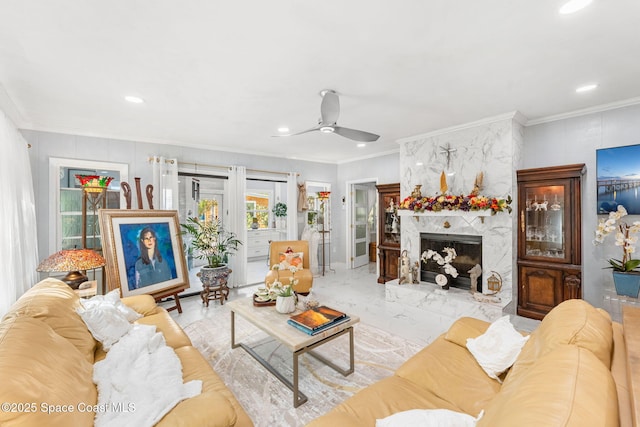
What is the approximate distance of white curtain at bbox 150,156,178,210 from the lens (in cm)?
440

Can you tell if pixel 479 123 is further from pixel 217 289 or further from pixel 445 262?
pixel 217 289

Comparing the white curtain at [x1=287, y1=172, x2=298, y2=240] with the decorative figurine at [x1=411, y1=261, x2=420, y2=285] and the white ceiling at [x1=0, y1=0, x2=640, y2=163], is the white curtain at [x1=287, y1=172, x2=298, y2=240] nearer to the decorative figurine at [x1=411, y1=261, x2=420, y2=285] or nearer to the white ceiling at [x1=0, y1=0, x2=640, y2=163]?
the white ceiling at [x1=0, y1=0, x2=640, y2=163]

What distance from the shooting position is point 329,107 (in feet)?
8.84

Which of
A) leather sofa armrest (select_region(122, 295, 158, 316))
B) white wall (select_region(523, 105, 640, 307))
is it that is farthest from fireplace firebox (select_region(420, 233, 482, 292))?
leather sofa armrest (select_region(122, 295, 158, 316))

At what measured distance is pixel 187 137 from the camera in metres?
4.41

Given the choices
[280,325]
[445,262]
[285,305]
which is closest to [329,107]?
[285,305]

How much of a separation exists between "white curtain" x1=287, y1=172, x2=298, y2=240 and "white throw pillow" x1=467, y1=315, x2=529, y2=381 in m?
4.40

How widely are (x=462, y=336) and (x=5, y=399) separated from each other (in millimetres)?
2340

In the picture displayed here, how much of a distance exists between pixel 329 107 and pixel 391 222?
329cm

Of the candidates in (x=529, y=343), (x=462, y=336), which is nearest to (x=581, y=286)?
(x=462, y=336)

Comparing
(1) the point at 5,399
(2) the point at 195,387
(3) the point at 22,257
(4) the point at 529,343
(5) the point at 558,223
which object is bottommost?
(2) the point at 195,387

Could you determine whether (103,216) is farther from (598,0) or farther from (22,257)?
(598,0)

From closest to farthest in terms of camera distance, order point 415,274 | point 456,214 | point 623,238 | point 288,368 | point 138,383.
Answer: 1. point 138,383
2. point 288,368
3. point 623,238
4. point 456,214
5. point 415,274

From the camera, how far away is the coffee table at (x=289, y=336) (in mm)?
2061
